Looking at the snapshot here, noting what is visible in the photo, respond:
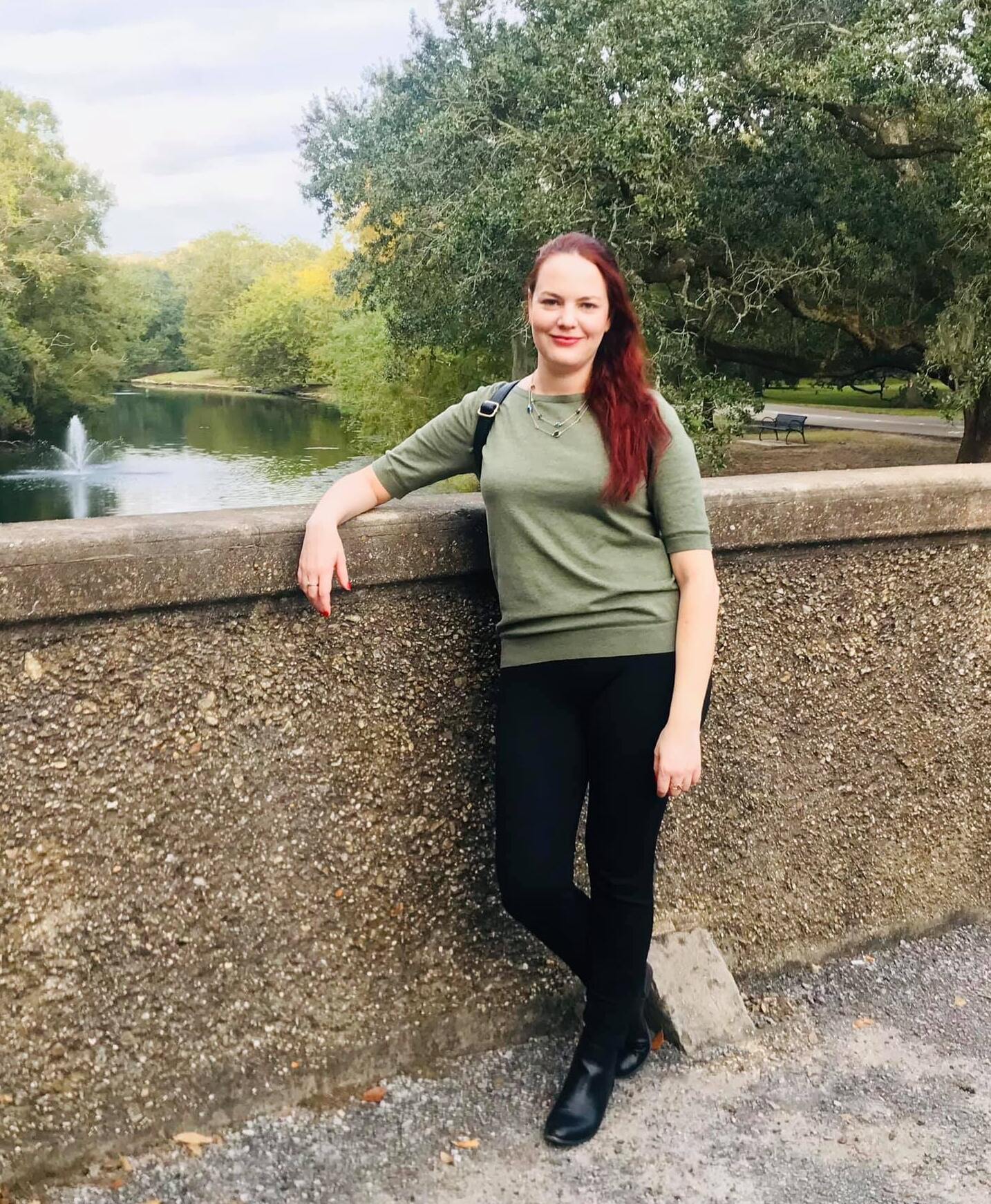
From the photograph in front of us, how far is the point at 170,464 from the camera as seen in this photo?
118ft

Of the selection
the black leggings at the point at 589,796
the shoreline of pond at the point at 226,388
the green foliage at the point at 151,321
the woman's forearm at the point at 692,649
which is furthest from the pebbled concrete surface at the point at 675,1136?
the shoreline of pond at the point at 226,388

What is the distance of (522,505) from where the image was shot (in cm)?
228

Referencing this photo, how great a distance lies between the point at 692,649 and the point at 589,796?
40 centimetres

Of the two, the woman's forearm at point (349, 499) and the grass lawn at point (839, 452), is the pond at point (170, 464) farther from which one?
the woman's forearm at point (349, 499)

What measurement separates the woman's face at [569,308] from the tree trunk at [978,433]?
56.3 ft

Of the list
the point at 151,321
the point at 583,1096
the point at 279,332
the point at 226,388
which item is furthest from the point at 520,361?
the point at 226,388

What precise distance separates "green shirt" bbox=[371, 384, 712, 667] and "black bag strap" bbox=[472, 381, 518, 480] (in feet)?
0.17

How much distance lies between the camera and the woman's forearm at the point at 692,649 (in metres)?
2.25

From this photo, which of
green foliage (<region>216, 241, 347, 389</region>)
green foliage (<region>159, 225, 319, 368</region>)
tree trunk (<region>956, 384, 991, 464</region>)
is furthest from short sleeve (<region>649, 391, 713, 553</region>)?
green foliage (<region>159, 225, 319, 368</region>)

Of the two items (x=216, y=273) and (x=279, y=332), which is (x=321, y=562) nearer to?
(x=279, y=332)

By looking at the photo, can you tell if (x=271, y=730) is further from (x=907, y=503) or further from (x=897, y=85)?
(x=897, y=85)

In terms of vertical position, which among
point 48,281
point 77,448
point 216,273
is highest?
point 216,273

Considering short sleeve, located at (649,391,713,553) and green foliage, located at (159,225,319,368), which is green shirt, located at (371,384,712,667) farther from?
green foliage, located at (159,225,319,368)

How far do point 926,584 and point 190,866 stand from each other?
2.09m
